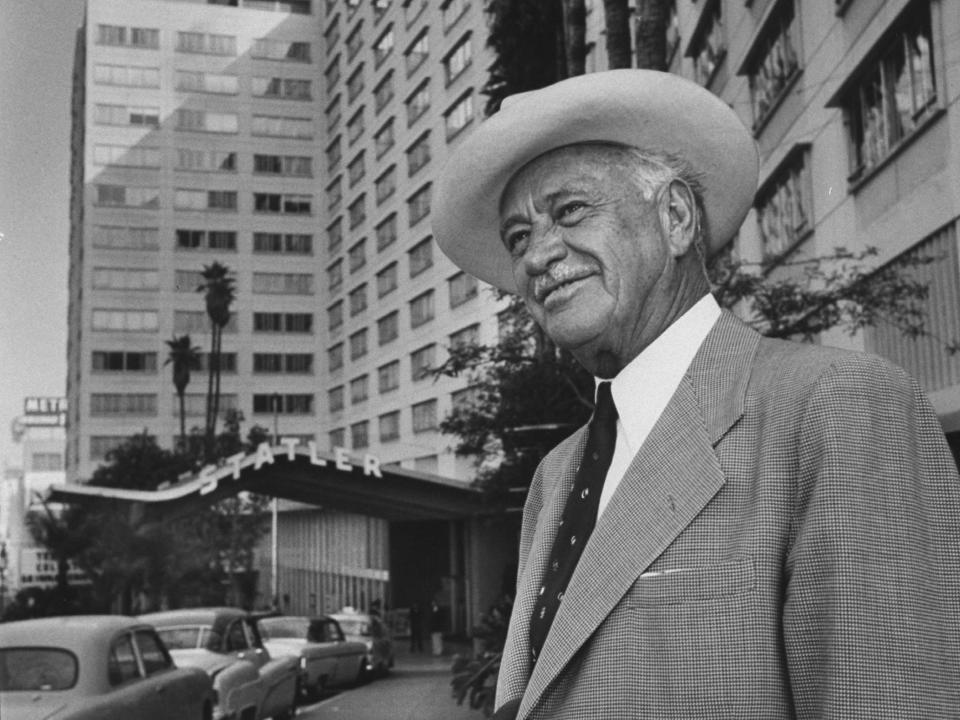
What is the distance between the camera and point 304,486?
31391 millimetres

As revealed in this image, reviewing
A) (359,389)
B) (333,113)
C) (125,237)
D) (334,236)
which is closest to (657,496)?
(359,389)

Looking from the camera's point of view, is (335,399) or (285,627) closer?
(285,627)

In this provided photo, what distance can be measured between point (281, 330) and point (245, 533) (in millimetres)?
24643

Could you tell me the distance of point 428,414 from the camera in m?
43.5

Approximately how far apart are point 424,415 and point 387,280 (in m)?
7.16

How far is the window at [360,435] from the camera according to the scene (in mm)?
50250

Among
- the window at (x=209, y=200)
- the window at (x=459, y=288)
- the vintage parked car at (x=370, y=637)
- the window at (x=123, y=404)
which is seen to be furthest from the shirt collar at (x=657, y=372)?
the window at (x=123, y=404)

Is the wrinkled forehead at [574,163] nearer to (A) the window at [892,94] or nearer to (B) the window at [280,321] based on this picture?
(A) the window at [892,94]

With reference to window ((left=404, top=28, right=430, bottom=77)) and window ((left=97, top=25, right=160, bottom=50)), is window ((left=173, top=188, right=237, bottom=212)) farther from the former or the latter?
window ((left=404, top=28, right=430, bottom=77))

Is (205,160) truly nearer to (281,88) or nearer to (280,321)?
(281,88)

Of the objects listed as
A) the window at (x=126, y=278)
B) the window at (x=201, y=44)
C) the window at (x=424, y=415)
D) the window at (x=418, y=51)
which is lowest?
the window at (x=424, y=415)

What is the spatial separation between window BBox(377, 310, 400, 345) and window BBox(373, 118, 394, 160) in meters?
6.64

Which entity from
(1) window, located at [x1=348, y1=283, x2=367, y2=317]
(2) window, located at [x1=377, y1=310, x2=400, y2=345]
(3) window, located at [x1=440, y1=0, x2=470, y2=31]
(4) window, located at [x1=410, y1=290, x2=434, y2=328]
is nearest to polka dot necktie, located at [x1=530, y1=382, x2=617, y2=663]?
(3) window, located at [x1=440, y1=0, x2=470, y2=31]

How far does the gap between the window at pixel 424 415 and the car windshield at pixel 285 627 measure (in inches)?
943
